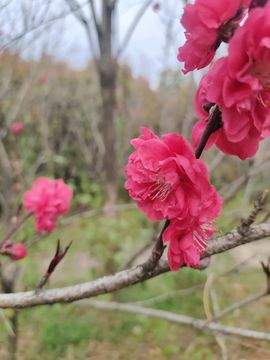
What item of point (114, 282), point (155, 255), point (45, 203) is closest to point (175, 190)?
point (155, 255)

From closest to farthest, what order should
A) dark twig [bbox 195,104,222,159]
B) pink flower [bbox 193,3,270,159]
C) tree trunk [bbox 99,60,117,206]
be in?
pink flower [bbox 193,3,270,159], dark twig [bbox 195,104,222,159], tree trunk [bbox 99,60,117,206]

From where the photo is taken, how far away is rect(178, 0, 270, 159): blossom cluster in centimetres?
57

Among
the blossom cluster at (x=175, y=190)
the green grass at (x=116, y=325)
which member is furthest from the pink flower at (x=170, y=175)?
the green grass at (x=116, y=325)

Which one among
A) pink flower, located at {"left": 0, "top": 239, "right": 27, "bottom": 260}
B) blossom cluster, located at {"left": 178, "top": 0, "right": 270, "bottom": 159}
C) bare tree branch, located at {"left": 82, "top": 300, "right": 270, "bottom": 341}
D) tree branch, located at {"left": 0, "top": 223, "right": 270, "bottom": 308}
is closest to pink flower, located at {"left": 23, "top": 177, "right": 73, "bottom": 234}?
pink flower, located at {"left": 0, "top": 239, "right": 27, "bottom": 260}

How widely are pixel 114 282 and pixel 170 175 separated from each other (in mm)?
319

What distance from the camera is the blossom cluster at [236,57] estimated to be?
0.57 meters

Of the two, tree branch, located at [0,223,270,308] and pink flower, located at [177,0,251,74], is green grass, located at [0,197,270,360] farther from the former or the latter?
pink flower, located at [177,0,251,74]

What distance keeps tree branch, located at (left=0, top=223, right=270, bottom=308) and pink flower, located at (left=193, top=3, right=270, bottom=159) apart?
25 cm

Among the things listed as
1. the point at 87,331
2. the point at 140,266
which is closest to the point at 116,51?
the point at 87,331

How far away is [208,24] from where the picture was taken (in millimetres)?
597

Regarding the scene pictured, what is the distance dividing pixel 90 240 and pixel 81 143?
311cm

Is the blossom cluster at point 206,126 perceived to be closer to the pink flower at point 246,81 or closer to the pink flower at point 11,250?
the pink flower at point 246,81

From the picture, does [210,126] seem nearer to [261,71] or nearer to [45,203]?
[261,71]

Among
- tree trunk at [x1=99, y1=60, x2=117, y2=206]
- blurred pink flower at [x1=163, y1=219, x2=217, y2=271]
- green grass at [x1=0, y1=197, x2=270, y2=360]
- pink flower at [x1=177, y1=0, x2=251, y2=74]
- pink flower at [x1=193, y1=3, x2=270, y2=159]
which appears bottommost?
green grass at [x1=0, y1=197, x2=270, y2=360]
